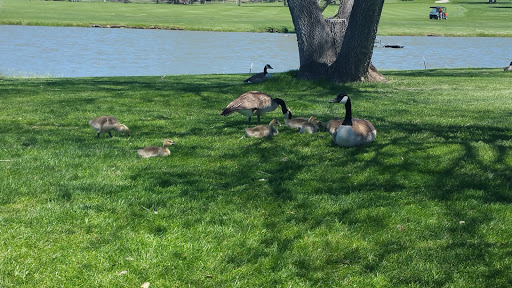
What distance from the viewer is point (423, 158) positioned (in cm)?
1020

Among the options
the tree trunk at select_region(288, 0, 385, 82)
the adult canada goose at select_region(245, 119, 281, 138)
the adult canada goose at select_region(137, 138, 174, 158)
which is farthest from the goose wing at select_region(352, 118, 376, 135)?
the tree trunk at select_region(288, 0, 385, 82)

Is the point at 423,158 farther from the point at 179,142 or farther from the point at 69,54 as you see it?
the point at 69,54

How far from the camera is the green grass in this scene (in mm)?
6301

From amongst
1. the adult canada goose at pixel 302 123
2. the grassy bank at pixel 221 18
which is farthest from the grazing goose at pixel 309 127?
the grassy bank at pixel 221 18

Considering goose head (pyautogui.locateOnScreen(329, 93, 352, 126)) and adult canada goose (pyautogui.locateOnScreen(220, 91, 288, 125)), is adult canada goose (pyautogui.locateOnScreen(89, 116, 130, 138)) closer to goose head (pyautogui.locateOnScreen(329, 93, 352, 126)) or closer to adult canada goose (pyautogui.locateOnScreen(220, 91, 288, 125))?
adult canada goose (pyautogui.locateOnScreen(220, 91, 288, 125))

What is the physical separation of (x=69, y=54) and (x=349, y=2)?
29131mm

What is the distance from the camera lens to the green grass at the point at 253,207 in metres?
6.30

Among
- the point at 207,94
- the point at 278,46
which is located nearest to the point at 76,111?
the point at 207,94

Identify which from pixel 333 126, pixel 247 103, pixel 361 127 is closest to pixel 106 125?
pixel 247 103

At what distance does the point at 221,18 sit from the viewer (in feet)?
271

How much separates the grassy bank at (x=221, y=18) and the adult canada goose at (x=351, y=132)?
59.9m

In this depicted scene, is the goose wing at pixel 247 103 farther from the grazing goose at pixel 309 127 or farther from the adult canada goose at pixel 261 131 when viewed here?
the grazing goose at pixel 309 127

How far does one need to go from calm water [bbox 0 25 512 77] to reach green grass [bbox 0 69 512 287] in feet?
84.8

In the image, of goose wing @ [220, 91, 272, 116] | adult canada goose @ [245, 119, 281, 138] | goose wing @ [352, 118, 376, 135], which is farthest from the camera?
goose wing @ [220, 91, 272, 116]
